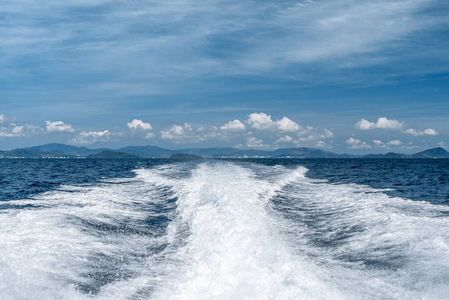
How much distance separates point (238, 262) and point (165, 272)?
159cm

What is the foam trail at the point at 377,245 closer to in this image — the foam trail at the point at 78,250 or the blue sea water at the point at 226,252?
the blue sea water at the point at 226,252

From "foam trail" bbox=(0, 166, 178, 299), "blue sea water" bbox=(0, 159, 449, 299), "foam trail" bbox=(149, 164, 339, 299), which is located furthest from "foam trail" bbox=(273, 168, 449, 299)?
"foam trail" bbox=(0, 166, 178, 299)

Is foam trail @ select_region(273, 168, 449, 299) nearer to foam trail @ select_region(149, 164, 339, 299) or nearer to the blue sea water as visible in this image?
the blue sea water

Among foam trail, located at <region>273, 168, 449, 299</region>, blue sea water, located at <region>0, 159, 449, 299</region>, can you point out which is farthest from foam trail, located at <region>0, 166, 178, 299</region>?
foam trail, located at <region>273, 168, 449, 299</region>

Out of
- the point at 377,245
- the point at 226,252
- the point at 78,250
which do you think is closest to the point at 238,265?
the point at 226,252

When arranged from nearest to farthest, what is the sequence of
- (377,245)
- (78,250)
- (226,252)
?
1. (226,252)
2. (78,250)
3. (377,245)

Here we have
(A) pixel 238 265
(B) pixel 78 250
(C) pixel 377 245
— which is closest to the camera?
(A) pixel 238 265

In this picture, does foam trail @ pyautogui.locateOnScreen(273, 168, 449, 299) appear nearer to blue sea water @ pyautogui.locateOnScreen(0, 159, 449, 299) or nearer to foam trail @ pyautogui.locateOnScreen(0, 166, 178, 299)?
blue sea water @ pyautogui.locateOnScreen(0, 159, 449, 299)

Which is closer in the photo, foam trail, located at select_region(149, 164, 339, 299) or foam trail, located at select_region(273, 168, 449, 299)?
foam trail, located at select_region(149, 164, 339, 299)

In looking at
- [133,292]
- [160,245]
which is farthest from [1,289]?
[160,245]

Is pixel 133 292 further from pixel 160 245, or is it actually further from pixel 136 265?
pixel 160 245

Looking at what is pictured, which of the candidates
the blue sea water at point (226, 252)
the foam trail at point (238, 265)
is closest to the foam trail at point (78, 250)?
the blue sea water at point (226, 252)

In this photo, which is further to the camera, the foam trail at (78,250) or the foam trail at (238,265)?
the foam trail at (78,250)

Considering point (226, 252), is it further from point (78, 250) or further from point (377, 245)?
point (377, 245)
